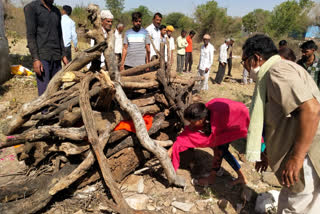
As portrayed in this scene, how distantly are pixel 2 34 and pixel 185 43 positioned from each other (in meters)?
6.60

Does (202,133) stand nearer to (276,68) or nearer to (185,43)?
(276,68)

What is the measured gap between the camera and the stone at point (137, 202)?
267 cm

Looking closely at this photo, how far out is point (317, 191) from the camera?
1.76 metres

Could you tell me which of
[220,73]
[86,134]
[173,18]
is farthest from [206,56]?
[173,18]

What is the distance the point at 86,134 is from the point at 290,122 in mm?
2072

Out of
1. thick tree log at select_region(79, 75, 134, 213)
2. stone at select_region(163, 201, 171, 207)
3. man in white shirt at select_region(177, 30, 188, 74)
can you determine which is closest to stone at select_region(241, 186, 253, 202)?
stone at select_region(163, 201, 171, 207)

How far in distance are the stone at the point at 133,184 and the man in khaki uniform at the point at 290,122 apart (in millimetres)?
1681

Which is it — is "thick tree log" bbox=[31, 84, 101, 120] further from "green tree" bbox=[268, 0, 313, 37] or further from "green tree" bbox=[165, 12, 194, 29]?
"green tree" bbox=[165, 12, 194, 29]

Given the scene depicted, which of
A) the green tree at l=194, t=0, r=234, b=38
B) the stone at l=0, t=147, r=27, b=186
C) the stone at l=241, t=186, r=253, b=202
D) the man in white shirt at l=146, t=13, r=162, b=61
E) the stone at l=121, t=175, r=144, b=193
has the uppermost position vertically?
the green tree at l=194, t=0, r=234, b=38

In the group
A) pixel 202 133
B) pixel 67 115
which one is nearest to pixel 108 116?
pixel 67 115

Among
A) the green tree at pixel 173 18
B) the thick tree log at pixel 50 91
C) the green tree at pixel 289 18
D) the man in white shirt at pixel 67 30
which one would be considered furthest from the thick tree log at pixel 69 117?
the green tree at pixel 173 18

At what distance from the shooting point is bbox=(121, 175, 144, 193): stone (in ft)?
9.72

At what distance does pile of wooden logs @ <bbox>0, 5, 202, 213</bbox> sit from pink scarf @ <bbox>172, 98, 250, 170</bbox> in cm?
40

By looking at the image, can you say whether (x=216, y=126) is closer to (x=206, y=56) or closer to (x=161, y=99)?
(x=161, y=99)
